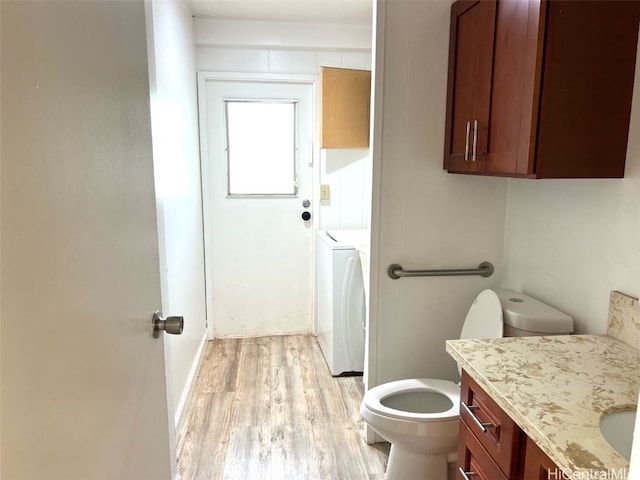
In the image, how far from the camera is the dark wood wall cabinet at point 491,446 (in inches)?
39.9

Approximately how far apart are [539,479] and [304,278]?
2669 millimetres

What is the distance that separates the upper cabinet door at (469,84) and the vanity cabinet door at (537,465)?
970 mm

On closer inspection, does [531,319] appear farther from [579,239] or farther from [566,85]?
[566,85]

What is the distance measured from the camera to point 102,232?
0.80 m

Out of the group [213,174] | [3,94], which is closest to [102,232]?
[3,94]

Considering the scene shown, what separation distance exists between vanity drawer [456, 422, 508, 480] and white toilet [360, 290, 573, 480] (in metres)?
0.29

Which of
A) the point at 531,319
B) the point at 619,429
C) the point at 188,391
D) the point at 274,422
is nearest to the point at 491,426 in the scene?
the point at 619,429

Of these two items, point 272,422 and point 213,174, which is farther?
point 213,174

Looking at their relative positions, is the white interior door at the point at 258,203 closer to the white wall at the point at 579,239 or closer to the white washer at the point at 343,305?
the white washer at the point at 343,305

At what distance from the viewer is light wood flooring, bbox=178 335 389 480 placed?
207cm

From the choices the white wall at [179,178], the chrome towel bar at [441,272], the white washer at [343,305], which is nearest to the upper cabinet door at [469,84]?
the chrome towel bar at [441,272]

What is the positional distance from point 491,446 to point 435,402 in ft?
2.60

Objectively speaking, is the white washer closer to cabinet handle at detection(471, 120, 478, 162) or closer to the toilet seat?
the toilet seat

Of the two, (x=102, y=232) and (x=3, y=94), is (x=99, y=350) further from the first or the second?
(x=3, y=94)
